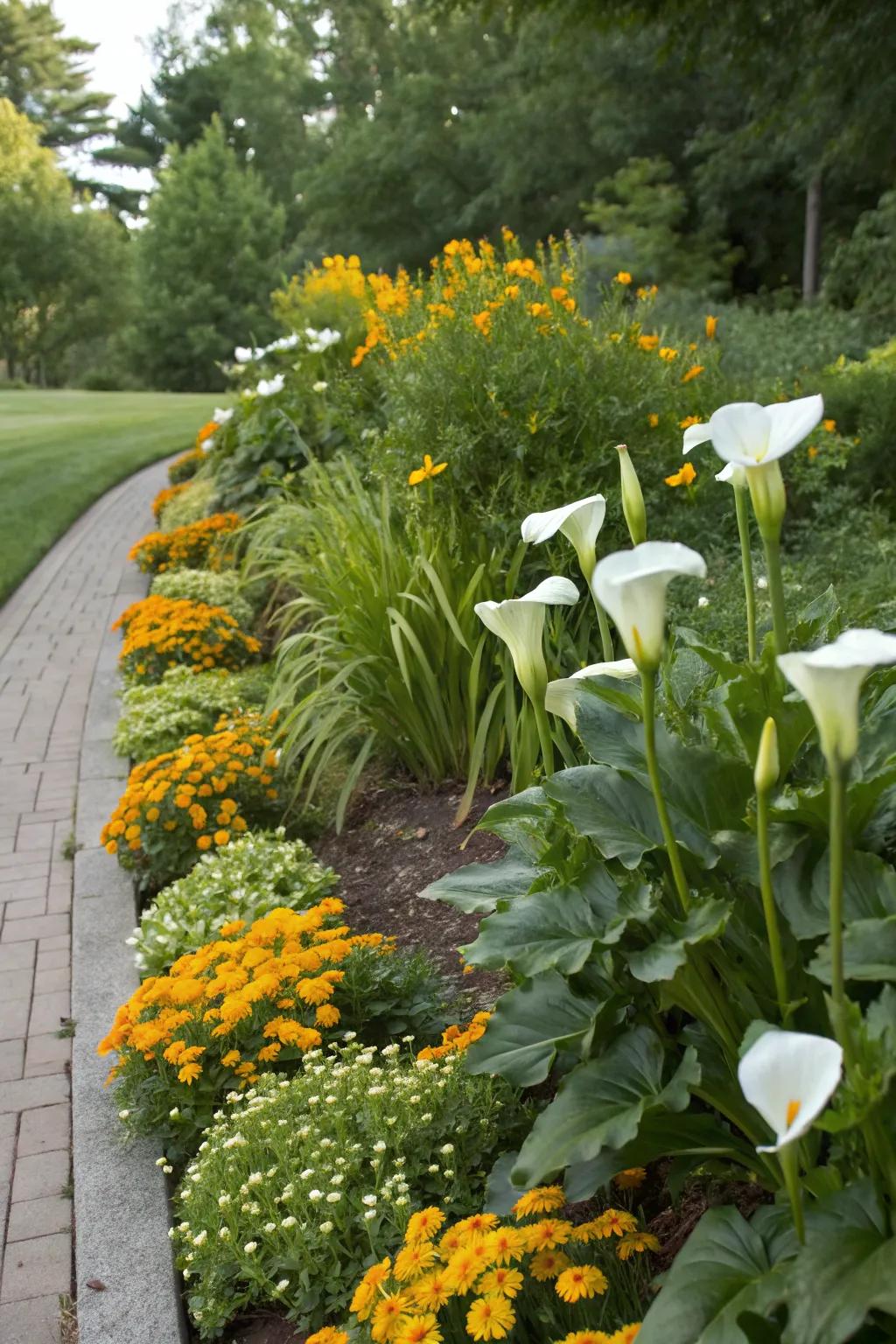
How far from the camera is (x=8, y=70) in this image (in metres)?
47.3

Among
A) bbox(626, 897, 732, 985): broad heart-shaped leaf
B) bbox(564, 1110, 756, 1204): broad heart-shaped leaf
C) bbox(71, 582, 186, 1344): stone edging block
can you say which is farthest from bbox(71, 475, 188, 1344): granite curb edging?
bbox(626, 897, 732, 985): broad heart-shaped leaf

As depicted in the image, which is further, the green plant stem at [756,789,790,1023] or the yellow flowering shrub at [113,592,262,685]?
the yellow flowering shrub at [113,592,262,685]

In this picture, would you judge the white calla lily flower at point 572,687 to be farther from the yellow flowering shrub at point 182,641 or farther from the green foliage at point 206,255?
the green foliage at point 206,255

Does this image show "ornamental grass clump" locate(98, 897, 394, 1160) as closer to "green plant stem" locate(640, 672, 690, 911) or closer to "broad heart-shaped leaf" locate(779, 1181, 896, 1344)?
"green plant stem" locate(640, 672, 690, 911)

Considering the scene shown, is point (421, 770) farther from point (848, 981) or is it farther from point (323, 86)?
point (323, 86)

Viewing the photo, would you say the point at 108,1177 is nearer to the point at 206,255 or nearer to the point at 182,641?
the point at 182,641

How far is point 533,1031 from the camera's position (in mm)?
1849

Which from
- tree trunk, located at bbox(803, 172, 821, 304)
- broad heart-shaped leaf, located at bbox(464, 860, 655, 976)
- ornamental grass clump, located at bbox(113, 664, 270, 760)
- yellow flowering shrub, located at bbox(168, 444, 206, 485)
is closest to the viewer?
broad heart-shaped leaf, located at bbox(464, 860, 655, 976)

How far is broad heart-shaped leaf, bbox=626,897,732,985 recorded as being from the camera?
1601 mm

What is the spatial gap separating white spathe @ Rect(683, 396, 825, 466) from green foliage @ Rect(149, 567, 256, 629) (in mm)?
5458

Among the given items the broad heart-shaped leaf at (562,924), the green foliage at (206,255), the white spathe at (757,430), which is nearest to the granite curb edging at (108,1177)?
the broad heart-shaped leaf at (562,924)

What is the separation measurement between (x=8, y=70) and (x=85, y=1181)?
5488 cm

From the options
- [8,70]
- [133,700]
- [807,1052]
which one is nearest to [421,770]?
[133,700]

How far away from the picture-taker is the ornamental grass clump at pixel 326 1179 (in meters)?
2.09
